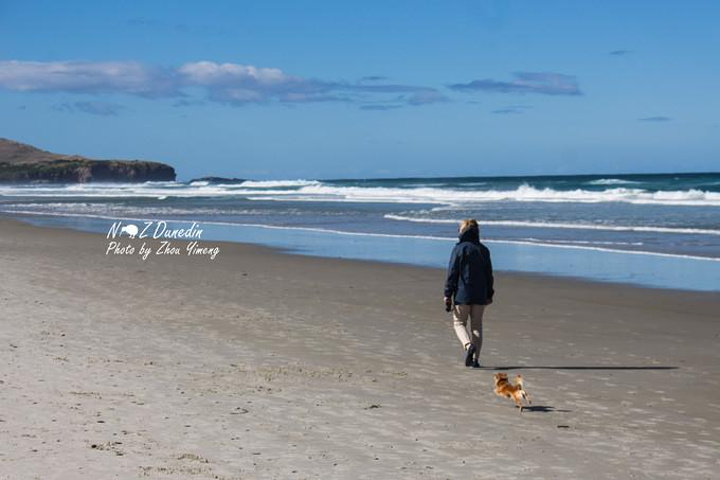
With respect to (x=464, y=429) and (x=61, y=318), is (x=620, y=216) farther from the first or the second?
(x=464, y=429)

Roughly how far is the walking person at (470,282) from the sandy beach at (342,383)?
34 cm

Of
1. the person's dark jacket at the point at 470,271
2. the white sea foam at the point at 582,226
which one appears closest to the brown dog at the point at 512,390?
the person's dark jacket at the point at 470,271

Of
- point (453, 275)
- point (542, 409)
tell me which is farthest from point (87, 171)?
point (542, 409)

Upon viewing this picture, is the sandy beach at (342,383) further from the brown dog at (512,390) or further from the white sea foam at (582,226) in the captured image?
the white sea foam at (582,226)

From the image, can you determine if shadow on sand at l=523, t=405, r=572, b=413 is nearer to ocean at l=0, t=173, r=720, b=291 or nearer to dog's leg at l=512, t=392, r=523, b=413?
dog's leg at l=512, t=392, r=523, b=413

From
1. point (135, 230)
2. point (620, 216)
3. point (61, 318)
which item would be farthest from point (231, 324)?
point (620, 216)

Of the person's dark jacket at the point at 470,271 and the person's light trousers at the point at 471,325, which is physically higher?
the person's dark jacket at the point at 470,271

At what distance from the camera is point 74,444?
5.82m

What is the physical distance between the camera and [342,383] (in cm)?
816

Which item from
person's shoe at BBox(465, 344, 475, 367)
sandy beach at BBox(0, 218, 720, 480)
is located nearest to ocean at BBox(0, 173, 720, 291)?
sandy beach at BBox(0, 218, 720, 480)

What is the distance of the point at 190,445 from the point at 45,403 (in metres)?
1.41

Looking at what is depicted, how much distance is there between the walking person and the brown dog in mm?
1625

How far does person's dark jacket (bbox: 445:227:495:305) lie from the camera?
925cm

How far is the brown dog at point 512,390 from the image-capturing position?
23.8 ft
